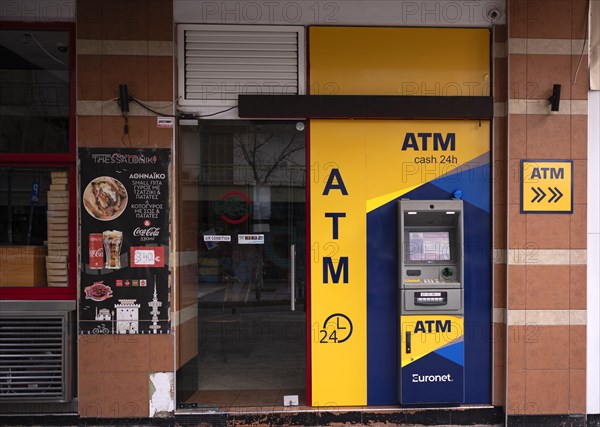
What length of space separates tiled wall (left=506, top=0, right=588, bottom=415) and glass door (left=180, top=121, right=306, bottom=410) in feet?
6.58

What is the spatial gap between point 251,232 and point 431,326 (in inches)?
75.7

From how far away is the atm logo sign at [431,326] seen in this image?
15.6 ft

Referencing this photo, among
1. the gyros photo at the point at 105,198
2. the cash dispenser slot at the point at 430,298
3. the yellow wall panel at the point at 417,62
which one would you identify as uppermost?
the yellow wall panel at the point at 417,62

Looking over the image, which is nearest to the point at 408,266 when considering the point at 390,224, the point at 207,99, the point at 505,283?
the point at 390,224

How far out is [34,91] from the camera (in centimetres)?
498

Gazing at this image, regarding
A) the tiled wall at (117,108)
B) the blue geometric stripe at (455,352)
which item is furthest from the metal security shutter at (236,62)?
the blue geometric stripe at (455,352)

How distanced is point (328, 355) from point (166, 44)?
3.28 m

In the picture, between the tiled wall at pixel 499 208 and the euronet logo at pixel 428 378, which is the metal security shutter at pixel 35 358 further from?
the tiled wall at pixel 499 208

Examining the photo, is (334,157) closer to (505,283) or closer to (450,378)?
(505,283)

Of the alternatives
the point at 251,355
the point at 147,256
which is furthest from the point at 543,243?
the point at 147,256

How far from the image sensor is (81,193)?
4.76 metres

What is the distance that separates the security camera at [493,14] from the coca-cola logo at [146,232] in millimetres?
3738

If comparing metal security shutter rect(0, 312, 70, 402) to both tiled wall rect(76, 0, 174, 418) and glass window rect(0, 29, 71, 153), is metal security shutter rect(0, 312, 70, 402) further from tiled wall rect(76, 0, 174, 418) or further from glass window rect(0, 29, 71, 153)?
glass window rect(0, 29, 71, 153)

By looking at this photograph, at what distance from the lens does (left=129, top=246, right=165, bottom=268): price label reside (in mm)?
4766
